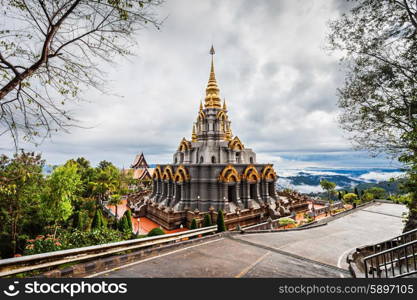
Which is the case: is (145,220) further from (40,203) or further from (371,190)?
(371,190)

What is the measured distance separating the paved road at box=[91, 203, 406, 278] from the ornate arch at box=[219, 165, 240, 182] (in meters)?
11.0

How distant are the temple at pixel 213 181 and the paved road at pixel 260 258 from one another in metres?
10.5

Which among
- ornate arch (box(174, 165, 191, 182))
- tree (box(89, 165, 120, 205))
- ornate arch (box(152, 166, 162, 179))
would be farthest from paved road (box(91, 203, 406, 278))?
ornate arch (box(152, 166, 162, 179))

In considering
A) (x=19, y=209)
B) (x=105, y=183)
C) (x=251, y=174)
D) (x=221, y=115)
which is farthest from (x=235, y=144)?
(x=19, y=209)

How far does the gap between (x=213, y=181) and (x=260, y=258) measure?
55.7ft

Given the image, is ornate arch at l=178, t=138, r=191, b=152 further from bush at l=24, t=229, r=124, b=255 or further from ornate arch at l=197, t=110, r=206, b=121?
bush at l=24, t=229, r=124, b=255

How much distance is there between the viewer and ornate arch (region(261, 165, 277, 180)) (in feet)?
95.4

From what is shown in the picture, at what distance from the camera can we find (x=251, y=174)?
27.2 m

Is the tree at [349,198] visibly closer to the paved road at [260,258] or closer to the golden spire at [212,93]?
the paved road at [260,258]

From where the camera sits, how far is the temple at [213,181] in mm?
24625

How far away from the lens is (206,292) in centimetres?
504

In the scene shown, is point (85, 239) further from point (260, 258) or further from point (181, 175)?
point (181, 175)

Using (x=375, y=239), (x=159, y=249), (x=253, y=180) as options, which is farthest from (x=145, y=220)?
(x=375, y=239)

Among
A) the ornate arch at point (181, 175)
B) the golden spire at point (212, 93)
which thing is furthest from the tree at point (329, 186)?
the ornate arch at point (181, 175)
